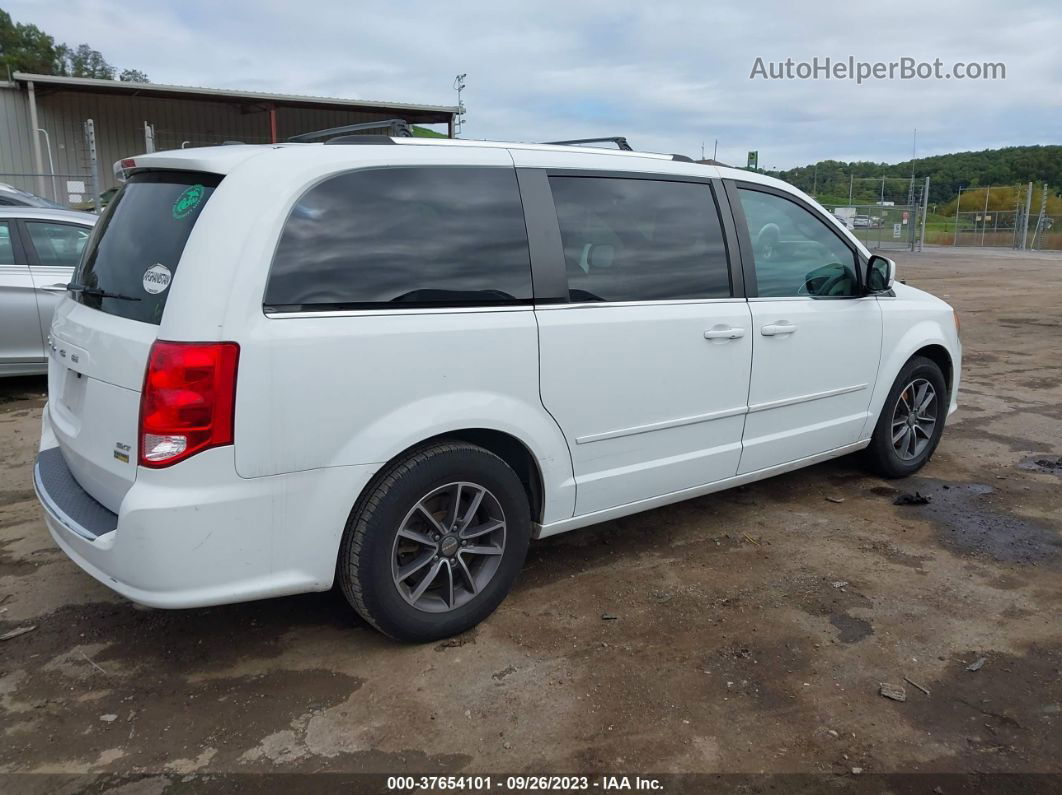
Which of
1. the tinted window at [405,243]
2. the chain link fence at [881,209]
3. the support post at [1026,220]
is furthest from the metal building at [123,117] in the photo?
the support post at [1026,220]

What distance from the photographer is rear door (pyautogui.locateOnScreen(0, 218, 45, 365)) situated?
22.6 feet

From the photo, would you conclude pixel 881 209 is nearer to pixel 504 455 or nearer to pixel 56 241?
pixel 56 241

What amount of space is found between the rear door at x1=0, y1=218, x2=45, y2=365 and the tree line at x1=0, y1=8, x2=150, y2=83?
61297mm

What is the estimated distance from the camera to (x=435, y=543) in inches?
127

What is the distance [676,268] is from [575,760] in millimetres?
2183

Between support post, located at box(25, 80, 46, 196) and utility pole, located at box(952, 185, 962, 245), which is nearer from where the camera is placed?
support post, located at box(25, 80, 46, 196)

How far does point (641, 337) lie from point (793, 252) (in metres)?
1.35

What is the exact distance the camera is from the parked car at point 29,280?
693 cm

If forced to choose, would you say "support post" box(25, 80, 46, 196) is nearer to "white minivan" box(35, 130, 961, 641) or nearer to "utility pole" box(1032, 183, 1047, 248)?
"white minivan" box(35, 130, 961, 641)

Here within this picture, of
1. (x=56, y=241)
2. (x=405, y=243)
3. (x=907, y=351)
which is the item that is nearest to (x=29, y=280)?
(x=56, y=241)

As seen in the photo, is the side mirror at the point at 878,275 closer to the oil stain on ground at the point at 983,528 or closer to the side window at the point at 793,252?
the side window at the point at 793,252

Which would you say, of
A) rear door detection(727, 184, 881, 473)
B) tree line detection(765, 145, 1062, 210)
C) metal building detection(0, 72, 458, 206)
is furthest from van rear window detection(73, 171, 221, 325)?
tree line detection(765, 145, 1062, 210)

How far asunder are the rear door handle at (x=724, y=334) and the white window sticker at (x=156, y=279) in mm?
2272

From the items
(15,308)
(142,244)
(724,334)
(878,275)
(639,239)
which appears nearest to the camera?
(142,244)
